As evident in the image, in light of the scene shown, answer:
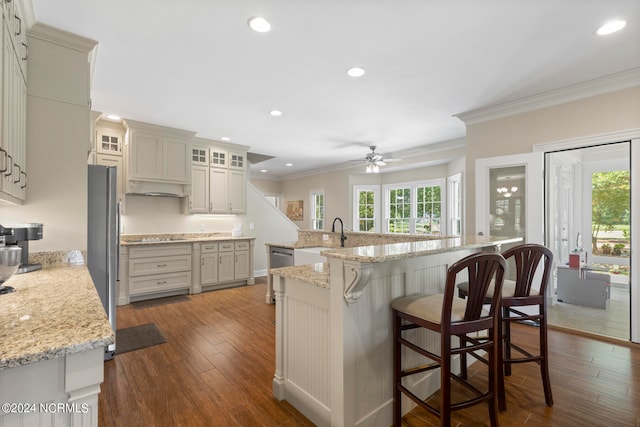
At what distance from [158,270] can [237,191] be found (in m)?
1.94

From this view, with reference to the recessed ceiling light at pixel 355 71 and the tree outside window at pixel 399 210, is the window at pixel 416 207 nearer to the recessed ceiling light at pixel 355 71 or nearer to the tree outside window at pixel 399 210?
the tree outside window at pixel 399 210

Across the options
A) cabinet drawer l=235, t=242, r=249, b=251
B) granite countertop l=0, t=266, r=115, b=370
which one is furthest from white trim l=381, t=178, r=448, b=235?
granite countertop l=0, t=266, r=115, b=370

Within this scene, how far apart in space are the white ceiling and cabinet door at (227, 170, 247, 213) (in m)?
1.55

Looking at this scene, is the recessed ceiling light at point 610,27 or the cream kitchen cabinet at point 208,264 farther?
the cream kitchen cabinet at point 208,264

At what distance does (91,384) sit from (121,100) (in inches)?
145

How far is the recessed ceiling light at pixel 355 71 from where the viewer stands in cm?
285

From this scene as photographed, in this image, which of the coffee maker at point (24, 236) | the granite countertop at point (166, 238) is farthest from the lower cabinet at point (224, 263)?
the coffee maker at point (24, 236)

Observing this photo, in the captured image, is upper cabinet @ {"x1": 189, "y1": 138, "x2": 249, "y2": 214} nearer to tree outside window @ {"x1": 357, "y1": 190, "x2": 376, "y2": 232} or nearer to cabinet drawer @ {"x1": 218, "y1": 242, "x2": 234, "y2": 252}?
cabinet drawer @ {"x1": 218, "y1": 242, "x2": 234, "y2": 252}

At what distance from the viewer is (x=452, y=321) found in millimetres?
1551

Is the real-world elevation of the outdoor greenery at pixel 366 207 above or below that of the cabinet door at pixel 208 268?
above

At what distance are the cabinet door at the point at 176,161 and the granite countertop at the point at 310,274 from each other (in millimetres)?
3588

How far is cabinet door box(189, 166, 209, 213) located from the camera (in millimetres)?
5156

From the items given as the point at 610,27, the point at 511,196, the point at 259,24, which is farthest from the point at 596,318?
the point at 259,24

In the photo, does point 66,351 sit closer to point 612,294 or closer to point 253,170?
point 612,294
